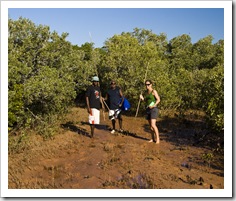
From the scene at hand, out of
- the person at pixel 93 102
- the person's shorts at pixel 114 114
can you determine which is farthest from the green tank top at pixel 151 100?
the person's shorts at pixel 114 114

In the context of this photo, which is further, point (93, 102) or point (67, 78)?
point (67, 78)

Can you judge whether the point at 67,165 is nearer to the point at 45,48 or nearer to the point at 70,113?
the point at 45,48

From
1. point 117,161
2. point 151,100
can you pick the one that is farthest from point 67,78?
point 117,161

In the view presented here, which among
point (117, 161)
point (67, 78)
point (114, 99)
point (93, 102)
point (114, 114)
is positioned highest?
point (67, 78)

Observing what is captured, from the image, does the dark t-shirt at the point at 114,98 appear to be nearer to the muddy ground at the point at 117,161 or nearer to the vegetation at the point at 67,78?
the muddy ground at the point at 117,161

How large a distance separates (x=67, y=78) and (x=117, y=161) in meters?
5.03

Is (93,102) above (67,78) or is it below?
below

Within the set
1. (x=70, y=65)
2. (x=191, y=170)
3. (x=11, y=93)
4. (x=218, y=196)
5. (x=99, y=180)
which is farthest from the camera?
(x=70, y=65)

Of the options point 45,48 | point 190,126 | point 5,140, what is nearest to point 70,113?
point 45,48

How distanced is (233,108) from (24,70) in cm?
608

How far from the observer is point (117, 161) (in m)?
7.00

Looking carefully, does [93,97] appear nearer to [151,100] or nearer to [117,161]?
[151,100]

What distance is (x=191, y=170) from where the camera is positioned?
6.44m

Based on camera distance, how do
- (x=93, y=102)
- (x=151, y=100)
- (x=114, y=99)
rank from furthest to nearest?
(x=114, y=99) → (x=93, y=102) → (x=151, y=100)
